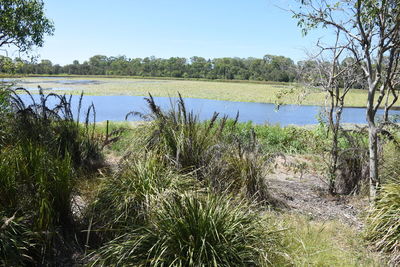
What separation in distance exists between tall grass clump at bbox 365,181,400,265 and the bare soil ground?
0.48 m

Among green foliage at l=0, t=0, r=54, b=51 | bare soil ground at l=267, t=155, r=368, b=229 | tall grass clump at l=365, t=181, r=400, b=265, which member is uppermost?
green foliage at l=0, t=0, r=54, b=51

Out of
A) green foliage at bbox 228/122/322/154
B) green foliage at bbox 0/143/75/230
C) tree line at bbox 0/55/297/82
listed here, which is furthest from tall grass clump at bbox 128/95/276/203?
tree line at bbox 0/55/297/82

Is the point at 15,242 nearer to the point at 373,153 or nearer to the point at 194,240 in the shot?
the point at 194,240

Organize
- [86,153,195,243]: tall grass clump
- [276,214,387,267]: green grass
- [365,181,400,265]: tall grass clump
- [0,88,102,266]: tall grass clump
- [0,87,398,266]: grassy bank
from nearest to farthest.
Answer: [0,87,398,266]: grassy bank < [0,88,102,266]: tall grass clump < [276,214,387,267]: green grass < [86,153,195,243]: tall grass clump < [365,181,400,265]: tall grass clump

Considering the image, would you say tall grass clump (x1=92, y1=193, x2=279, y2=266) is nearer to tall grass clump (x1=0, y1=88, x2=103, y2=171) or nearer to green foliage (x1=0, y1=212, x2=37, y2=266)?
green foliage (x1=0, y1=212, x2=37, y2=266)

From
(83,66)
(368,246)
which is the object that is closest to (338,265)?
(368,246)

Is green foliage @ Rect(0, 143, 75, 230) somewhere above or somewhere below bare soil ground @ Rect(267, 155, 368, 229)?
above

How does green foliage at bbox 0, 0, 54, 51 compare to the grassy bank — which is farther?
green foliage at bbox 0, 0, 54, 51

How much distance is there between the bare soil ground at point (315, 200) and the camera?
5027 mm

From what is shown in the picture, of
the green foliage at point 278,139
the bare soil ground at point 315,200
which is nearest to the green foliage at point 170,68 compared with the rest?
the green foliage at point 278,139

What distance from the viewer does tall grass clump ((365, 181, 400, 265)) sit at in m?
3.96

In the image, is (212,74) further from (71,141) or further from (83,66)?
(71,141)

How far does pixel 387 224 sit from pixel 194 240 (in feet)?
8.02

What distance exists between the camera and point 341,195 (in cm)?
592
